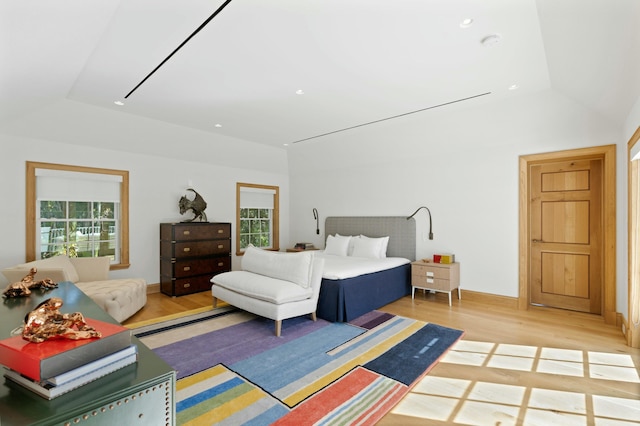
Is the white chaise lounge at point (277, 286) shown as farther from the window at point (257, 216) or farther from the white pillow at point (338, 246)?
the window at point (257, 216)

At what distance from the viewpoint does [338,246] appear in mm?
5574

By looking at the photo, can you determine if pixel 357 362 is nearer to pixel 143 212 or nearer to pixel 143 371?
pixel 143 371

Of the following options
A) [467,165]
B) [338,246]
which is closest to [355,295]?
[338,246]

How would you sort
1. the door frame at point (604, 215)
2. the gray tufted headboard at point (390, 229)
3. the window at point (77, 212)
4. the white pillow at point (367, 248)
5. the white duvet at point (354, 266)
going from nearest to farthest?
the door frame at point (604, 215), the white duvet at point (354, 266), the window at point (77, 212), the white pillow at point (367, 248), the gray tufted headboard at point (390, 229)

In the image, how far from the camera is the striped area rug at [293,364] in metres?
2.07

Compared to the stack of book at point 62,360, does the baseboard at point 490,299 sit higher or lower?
lower

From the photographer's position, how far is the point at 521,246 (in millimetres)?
4195

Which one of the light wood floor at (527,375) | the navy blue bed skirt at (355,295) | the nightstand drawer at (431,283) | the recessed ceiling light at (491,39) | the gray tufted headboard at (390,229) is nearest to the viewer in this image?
the light wood floor at (527,375)

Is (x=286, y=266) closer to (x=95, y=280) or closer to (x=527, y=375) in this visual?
(x=527, y=375)

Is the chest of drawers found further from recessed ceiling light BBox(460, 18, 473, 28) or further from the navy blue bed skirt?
recessed ceiling light BBox(460, 18, 473, 28)

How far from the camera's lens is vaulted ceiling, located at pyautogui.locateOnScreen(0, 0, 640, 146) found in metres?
2.07

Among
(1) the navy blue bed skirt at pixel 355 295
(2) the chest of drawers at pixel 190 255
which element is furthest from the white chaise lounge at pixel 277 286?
(2) the chest of drawers at pixel 190 255

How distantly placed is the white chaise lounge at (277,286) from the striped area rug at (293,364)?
232 millimetres

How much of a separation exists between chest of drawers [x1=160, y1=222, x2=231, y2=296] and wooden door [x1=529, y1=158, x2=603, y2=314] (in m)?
4.90
